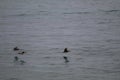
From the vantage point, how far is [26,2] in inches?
1052

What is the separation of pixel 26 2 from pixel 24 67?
12.9 meters

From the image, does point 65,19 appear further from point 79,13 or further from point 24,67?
point 24,67

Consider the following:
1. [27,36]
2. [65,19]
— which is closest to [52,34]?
[27,36]

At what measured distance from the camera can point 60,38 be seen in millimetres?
18203

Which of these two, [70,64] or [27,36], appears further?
[27,36]

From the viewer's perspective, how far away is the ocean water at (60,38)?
1382cm

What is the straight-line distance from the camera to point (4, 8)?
2506 centimetres

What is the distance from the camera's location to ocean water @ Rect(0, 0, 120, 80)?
13820 millimetres

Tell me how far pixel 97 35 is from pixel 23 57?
4.41 m

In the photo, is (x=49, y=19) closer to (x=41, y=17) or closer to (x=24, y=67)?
(x=41, y=17)

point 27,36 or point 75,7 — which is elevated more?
point 75,7

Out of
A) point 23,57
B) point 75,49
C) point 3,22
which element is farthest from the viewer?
point 3,22

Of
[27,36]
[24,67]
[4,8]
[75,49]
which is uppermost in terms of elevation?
[4,8]

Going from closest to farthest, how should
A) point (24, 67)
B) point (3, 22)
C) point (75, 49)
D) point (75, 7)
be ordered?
point (24, 67)
point (75, 49)
point (3, 22)
point (75, 7)
